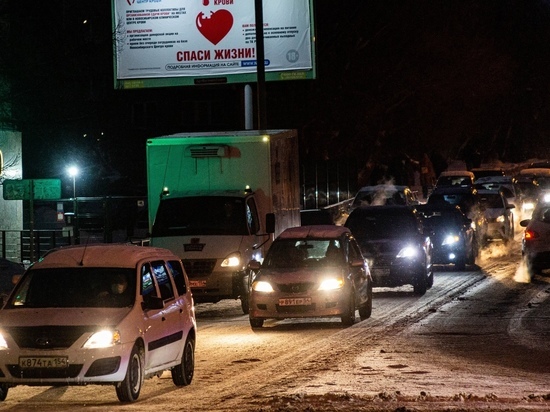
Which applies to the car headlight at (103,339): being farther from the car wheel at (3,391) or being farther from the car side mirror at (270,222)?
the car side mirror at (270,222)

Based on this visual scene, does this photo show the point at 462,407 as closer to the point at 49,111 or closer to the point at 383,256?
the point at 383,256

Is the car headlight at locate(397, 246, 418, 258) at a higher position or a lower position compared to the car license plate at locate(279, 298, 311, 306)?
higher

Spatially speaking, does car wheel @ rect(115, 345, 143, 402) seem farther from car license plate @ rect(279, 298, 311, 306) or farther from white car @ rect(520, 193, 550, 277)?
white car @ rect(520, 193, 550, 277)

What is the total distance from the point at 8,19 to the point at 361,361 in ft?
70.5

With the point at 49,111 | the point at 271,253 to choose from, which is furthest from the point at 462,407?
the point at 49,111

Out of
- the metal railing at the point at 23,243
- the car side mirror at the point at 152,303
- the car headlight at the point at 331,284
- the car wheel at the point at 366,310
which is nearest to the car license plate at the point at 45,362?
the car side mirror at the point at 152,303

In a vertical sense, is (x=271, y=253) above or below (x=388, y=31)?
below

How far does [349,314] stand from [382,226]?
6133 mm

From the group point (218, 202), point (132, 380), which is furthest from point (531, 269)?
point (132, 380)

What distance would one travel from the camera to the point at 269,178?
23391mm

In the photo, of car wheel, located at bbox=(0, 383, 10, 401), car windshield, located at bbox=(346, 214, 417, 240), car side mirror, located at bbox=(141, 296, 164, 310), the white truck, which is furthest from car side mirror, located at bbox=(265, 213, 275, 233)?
car wheel, located at bbox=(0, 383, 10, 401)

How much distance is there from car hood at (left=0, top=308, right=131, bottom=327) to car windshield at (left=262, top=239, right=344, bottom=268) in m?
7.55

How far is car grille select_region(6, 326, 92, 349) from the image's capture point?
461 inches

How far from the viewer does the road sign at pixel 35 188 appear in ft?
83.3
